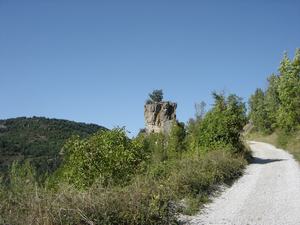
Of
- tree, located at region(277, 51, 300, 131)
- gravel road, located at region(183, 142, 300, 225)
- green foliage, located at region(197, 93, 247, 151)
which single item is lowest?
gravel road, located at region(183, 142, 300, 225)

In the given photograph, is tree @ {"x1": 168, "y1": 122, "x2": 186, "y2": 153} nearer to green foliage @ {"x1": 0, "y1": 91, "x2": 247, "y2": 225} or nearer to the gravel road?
green foliage @ {"x1": 0, "y1": 91, "x2": 247, "y2": 225}

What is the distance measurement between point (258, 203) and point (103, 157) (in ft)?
20.5

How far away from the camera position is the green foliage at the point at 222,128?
29.3m

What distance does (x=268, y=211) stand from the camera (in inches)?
537

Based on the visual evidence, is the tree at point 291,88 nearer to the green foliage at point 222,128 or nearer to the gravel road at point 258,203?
the green foliage at point 222,128

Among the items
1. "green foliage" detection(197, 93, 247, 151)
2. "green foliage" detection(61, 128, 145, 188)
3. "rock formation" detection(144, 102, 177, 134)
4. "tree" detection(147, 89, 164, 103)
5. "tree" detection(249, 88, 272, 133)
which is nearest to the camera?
"green foliage" detection(61, 128, 145, 188)

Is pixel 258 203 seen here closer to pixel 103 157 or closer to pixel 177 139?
pixel 103 157

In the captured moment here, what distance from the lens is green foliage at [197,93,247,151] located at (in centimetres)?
2928

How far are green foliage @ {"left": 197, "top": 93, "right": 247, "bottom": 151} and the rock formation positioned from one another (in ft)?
138

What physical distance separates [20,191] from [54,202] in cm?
86

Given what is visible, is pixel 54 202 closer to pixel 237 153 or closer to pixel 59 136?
pixel 237 153

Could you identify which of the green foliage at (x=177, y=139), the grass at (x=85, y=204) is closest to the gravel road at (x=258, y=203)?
the grass at (x=85, y=204)

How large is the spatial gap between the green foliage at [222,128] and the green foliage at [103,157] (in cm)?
1186

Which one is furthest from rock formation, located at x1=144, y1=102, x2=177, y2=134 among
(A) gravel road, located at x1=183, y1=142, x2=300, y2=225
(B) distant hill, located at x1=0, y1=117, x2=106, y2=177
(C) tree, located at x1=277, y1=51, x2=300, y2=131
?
(A) gravel road, located at x1=183, y1=142, x2=300, y2=225
